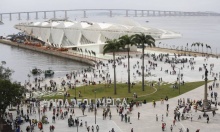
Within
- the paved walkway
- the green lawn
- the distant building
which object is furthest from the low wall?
the paved walkway

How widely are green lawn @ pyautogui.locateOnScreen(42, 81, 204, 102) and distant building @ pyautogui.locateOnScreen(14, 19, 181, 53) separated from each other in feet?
116

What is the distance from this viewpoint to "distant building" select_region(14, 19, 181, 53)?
85.1m

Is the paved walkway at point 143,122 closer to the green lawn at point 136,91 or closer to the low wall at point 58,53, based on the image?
the green lawn at point 136,91

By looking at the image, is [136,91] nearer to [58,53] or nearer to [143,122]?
[143,122]

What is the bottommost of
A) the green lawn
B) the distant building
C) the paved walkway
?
the paved walkway

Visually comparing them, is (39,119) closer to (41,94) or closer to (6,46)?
(41,94)

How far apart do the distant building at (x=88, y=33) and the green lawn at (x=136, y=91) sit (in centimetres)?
3528

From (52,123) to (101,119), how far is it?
13.7ft

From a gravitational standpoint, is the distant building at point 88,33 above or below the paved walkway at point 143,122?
above

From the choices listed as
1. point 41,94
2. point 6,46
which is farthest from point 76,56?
point 6,46

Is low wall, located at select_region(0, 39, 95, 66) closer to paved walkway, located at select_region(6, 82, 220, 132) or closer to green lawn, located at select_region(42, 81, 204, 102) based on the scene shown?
green lawn, located at select_region(42, 81, 204, 102)

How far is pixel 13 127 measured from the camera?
97.0 ft

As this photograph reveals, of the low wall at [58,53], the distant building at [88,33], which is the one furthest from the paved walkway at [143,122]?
the distant building at [88,33]

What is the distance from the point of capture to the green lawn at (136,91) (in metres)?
40.7
